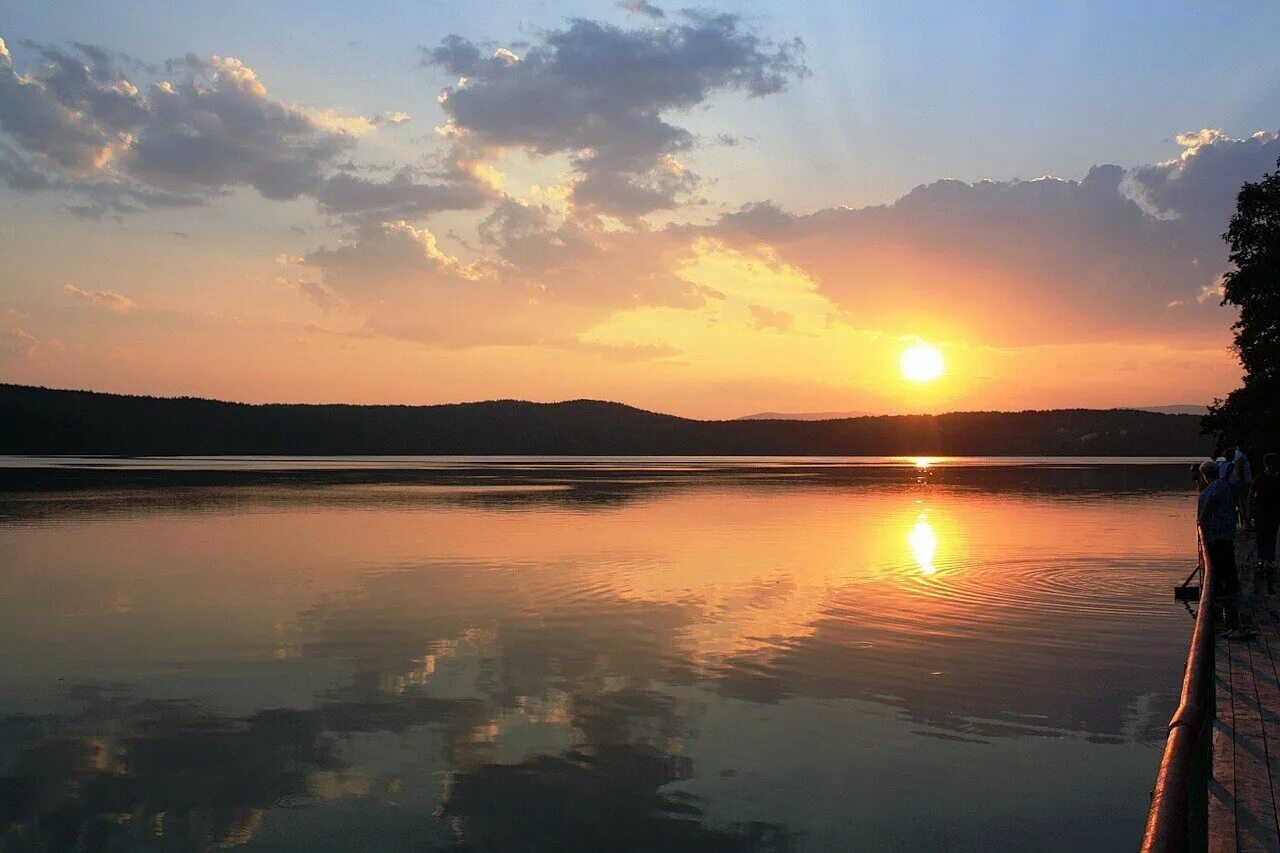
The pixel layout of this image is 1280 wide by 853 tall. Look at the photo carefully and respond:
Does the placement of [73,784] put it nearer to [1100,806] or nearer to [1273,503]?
[1100,806]

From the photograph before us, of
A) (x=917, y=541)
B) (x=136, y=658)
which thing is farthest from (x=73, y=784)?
(x=917, y=541)

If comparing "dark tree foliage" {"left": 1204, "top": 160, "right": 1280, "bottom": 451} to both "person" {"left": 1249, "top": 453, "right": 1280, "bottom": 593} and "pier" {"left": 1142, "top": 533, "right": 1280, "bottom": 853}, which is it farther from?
"pier" {"left": 1142, "top": 533, "right": 1280, "bottom": 853}

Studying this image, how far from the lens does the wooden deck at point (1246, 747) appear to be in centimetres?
721

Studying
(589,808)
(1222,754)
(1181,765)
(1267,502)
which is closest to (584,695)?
(589,808)

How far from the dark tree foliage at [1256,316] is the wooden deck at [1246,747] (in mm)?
27758

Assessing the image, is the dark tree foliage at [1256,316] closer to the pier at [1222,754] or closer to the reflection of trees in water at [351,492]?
the reflection of trees in water at [351,492]

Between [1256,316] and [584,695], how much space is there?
1476 inches

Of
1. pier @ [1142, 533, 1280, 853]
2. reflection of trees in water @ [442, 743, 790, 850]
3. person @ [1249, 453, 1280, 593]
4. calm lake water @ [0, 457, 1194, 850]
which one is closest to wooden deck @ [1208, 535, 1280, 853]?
pier @ [1142, 533, 1280, 853]

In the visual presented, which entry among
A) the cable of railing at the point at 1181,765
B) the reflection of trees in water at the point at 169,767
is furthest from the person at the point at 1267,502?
the reflection of trees in water at the point at 169,767

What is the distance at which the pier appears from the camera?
4.93 metres

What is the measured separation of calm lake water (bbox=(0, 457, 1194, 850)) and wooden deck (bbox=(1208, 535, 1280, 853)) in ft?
2.74

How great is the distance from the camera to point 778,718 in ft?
39.7

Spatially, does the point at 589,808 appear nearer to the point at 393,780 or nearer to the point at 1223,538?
the point at 393,780

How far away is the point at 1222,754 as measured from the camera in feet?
29.1
